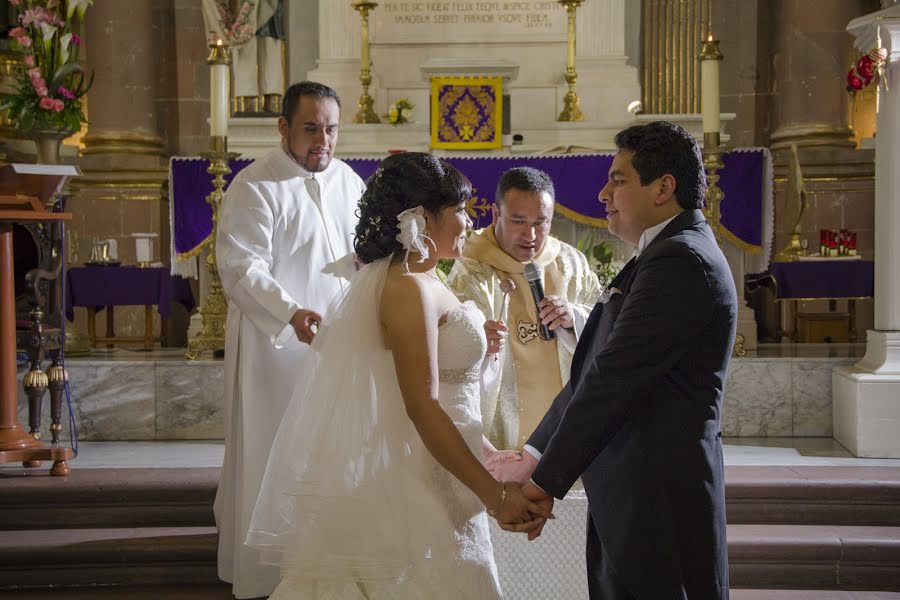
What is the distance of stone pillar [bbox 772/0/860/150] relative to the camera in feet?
34.1

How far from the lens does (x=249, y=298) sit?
4.02 meters

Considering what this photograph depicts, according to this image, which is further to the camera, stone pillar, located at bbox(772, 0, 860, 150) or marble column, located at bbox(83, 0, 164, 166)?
marble column, located at bbox(83, 0, 164, 166)

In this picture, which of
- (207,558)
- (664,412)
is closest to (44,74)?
(207,558)

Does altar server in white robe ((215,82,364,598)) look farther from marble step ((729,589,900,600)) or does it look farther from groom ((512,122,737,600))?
marble step ((729,589,900,600))

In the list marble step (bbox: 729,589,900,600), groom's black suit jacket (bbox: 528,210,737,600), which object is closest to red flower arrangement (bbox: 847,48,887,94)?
marble step (bbox: 729,589,900,600)

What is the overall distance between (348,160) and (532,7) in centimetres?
312

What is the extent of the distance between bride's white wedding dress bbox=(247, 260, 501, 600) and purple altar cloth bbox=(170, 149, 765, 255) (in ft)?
16.2

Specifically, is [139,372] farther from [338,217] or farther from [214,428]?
[338,217]

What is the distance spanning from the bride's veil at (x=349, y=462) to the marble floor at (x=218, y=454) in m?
2.91

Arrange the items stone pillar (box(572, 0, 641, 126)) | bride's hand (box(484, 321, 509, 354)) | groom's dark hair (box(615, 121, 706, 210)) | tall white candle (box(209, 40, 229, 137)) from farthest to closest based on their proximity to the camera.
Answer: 1. stone pillar (box(572, 0, 641, 126))
2. tall white candle (box(209, 40, 229, 137))
3. bride's hand (box(484, 321, 509, 354))
4. groom's dark hair (box(615, 121, 706, 210))

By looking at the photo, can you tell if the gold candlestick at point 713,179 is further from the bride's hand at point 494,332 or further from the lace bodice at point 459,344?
the lace bodice at point 459,344

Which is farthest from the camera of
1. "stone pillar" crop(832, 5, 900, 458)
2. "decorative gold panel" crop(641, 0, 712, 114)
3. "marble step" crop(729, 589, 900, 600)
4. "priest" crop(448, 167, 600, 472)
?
"decorative gold panel" crop(641, 0, 712, 114)

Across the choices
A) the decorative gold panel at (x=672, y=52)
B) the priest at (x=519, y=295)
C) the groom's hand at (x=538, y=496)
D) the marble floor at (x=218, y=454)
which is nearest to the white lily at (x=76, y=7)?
the marble floor at (x=218, y=454)

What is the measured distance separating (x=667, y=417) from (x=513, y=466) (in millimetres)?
683
